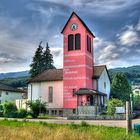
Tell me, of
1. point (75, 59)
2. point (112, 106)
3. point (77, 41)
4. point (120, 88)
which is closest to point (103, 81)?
point (75, 59)

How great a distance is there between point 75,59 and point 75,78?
2882 millimetres

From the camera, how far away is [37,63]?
90000mm

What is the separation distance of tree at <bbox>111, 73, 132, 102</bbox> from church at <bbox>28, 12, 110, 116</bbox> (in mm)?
6793

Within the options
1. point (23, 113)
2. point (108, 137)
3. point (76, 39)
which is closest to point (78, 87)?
point (76, 39)

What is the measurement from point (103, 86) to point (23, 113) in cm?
1952

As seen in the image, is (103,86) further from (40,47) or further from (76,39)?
(40,47)

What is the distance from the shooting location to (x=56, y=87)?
5341 cm

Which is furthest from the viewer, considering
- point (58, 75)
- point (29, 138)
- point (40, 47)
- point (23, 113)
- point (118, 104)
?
point (40, 47)

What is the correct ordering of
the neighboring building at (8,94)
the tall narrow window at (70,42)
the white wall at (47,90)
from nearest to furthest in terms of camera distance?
the tall narrow window at (70,42)
the white wall at (47,90)
the neighboring building at (8,94)

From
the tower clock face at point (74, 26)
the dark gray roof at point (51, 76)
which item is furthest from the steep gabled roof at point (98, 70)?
the tower clock face at point (74, 26)

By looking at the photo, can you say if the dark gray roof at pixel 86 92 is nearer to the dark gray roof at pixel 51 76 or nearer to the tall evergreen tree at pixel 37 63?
the dark gray roof at pixel 51 76

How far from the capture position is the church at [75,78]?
50.0 meters

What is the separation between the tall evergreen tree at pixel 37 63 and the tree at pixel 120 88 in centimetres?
3014

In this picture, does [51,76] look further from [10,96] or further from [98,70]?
[10,96]
